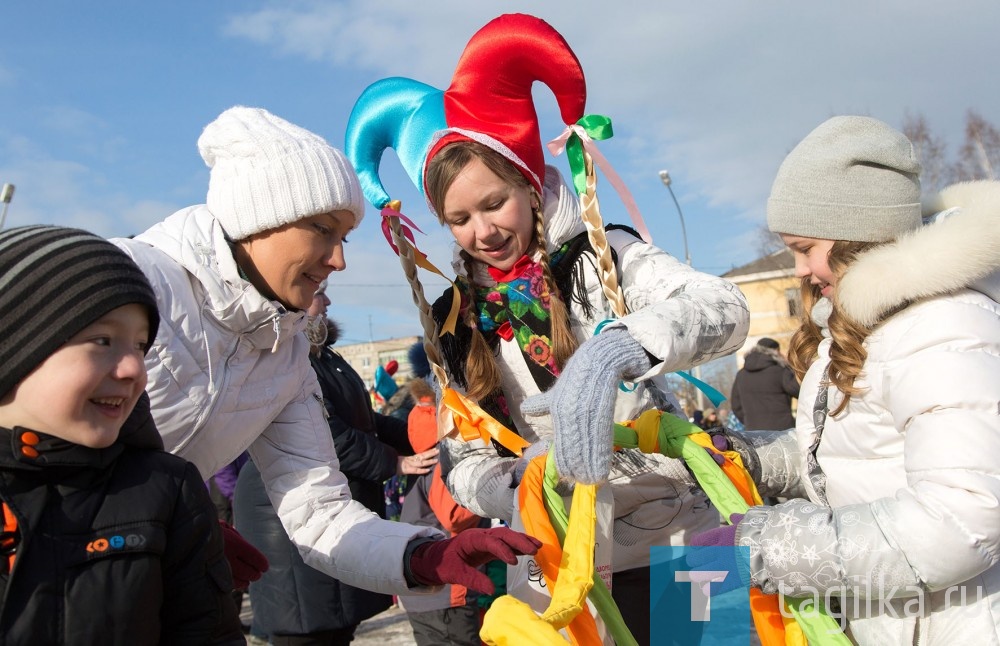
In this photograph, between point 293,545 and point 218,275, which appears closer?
point 218,275

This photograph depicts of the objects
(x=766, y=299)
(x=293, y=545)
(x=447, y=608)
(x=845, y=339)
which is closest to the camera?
(x=845, y=339)

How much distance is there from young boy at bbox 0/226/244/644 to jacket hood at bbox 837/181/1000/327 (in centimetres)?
140

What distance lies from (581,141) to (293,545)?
2257 mm

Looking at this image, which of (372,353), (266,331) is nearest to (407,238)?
(266,331)

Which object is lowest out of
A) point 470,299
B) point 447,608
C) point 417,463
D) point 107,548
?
point 447,608

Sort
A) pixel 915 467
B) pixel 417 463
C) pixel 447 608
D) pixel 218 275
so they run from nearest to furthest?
1. pixel 915 467
2. pixel 218 275
3. pixel 447 608
4. pixel 417 463

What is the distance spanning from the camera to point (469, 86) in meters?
2.38

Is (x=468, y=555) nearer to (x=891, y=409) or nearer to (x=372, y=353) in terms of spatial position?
(x=891, y=409)

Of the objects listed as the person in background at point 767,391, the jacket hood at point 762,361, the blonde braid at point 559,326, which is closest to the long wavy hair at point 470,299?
the blonde braid at point 559,326

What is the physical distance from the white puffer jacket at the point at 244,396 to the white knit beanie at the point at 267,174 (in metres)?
0.09

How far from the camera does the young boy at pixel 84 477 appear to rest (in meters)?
1.32

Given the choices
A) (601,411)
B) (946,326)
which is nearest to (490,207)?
(601,411)

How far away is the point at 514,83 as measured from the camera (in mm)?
2395

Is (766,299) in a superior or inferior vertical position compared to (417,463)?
inferior
